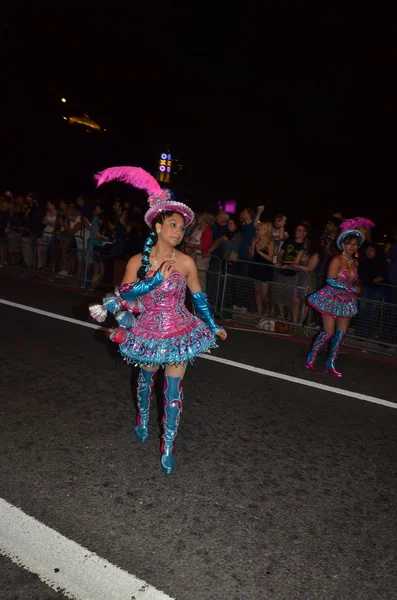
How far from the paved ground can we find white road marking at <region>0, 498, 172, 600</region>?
0.06 meters

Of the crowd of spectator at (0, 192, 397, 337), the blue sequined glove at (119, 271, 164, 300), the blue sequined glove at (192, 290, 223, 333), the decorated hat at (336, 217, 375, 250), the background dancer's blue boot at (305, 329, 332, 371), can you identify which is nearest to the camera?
the blue sequined glove at (119, 271, 164, 300)

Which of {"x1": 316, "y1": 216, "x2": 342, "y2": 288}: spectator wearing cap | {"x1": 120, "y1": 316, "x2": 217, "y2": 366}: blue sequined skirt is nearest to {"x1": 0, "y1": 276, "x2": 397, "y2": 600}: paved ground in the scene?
{"x1": 120, "y1": 316, "x2": 217, "y2": 366}: blue sequined skirt

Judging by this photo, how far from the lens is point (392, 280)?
8977 mm

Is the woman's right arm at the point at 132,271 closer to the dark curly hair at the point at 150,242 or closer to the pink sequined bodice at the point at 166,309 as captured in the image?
the dark curly hair at the point at 150,242

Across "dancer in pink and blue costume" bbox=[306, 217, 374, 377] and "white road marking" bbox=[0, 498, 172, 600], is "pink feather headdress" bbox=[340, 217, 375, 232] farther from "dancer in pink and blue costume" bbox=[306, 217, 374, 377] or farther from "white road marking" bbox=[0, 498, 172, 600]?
"white road marking" bbox=[0, 498, 172, 600]

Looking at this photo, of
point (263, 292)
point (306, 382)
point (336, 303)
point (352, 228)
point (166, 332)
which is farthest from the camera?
point (263, 292)

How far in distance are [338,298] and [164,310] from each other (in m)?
3.38

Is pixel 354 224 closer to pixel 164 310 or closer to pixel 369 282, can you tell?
pixel 369 282

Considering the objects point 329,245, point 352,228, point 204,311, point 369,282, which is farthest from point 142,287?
point 329,245

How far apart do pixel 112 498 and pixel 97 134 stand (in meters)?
32.1

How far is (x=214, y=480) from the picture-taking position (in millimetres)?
3549

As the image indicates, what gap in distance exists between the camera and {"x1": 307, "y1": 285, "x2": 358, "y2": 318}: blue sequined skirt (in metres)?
6.33

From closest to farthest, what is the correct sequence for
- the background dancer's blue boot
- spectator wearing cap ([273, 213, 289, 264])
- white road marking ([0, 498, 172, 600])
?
1. white road marking ([0, 498, 172, 600])
2. the background dancer's blue boot
3. spectator wearing cap ([273, 213, 289, 264])

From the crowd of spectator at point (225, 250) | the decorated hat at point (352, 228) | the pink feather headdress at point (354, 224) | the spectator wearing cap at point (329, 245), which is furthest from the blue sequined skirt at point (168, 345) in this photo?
the spectator wearing cap at point (329, 245)
